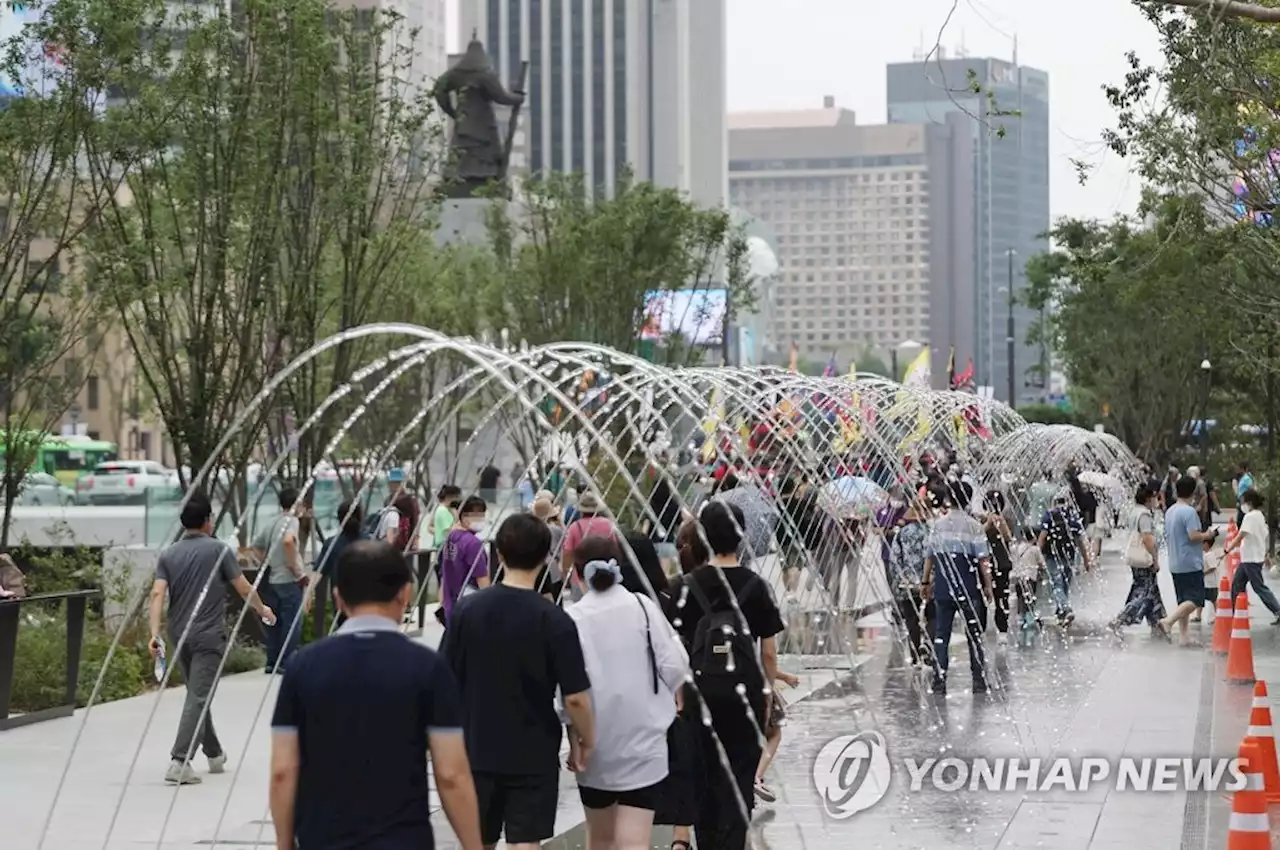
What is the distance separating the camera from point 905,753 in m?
13.2

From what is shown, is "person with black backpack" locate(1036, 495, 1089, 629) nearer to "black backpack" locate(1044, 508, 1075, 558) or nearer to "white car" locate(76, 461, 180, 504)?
"black backpack" locate(1044, 508, 1075, 558)

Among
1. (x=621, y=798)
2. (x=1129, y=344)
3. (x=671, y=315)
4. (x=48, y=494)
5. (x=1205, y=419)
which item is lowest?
(x=48, y=494)

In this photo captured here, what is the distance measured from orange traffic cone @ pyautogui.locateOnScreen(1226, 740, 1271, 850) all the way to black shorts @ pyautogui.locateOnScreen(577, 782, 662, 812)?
2.37 metres

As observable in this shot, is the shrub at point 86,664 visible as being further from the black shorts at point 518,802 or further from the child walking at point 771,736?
the black shorts at point 518,802

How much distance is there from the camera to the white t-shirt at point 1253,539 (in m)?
20.4

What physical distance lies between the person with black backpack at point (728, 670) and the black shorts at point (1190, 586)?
12.5 meters

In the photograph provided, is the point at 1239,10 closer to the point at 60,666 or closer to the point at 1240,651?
the point at 1240,651

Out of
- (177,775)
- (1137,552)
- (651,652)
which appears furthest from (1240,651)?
(651,652)

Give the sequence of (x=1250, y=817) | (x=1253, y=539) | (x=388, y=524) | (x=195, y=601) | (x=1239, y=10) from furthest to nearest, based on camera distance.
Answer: (x=1253, y=539), (x=388, y=524), (x=195, y=601), (x=1239, y=10), (x=1250, y=817)

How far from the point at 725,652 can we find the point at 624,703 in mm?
1393

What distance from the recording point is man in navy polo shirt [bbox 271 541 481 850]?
215 inches

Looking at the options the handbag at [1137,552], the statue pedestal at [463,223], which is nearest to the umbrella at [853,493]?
the handbag at [1137,552]

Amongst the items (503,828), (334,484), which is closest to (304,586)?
(503,828)

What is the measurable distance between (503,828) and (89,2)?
13.6 m
